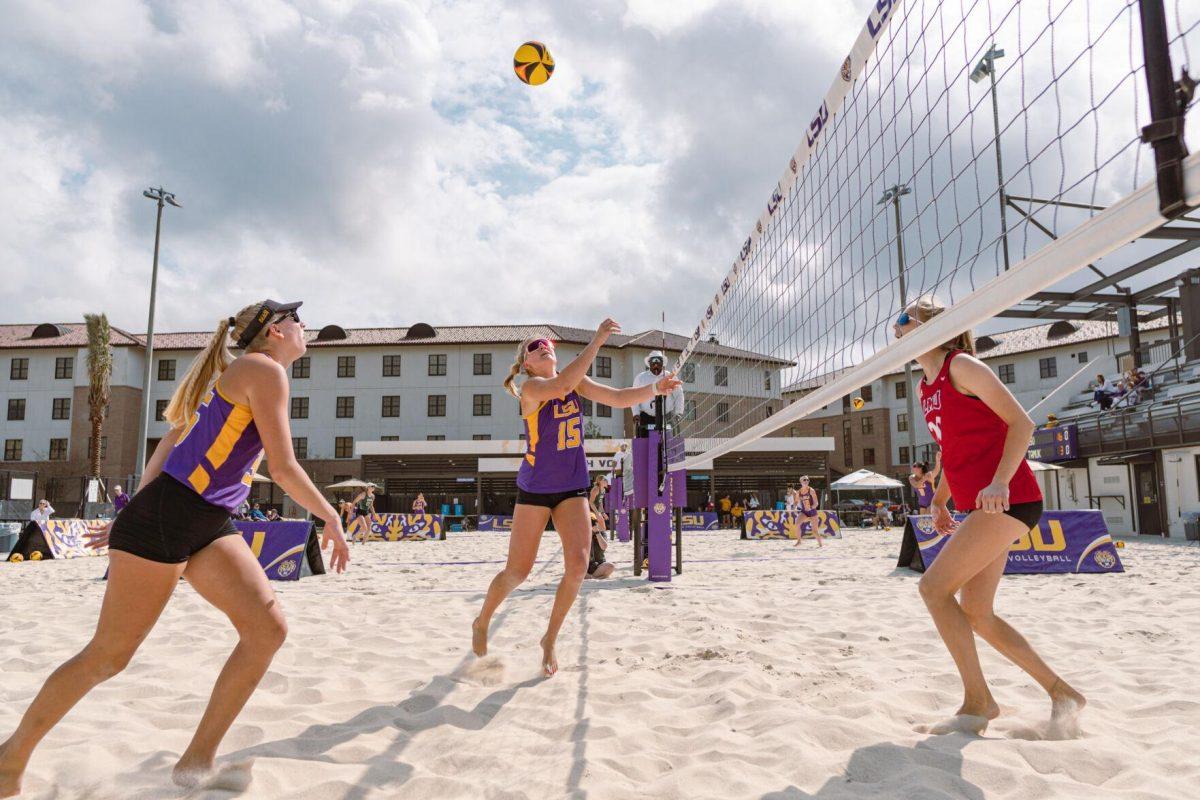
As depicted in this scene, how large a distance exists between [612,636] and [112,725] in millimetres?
2448

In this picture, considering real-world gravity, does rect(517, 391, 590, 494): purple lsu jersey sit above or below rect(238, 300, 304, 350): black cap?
below

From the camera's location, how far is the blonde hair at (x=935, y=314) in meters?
2.65

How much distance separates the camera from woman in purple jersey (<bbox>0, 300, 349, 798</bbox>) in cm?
195

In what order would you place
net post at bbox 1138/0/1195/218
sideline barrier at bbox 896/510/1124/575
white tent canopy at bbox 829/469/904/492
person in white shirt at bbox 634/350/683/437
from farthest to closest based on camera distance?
white tent canopy at bbox 829/469/904/492 < sideline barrier at bbox 896/510/1124/575 < person in white shirt at bbox 634/350/683/437 < net post at bbox 1138/0/1195/218

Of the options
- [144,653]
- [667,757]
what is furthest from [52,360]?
[667,757]

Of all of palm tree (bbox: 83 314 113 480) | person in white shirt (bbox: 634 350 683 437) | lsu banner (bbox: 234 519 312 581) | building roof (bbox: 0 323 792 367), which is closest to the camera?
person in white shirt (bbox: 634 350 683 437)

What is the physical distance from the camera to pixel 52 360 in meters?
36.9

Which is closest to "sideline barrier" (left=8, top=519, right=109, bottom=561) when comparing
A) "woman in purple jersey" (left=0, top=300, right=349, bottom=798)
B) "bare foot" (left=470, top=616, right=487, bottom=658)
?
"bare foot" (left=470, top=616, right=487, bottom=658)

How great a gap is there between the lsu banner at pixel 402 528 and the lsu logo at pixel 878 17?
17.5 metres

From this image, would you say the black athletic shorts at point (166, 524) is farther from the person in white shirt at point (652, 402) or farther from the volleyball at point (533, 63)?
the volleyball at point (533, 63)

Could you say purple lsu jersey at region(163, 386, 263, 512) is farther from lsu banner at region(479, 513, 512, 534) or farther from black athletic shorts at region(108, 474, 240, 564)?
lsu banner at region(479, 513, 512, 534)

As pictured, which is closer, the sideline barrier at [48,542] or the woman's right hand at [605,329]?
the woman's right hand at [605,329]

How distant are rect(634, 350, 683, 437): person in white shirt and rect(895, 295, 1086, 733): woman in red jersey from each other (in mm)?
3705

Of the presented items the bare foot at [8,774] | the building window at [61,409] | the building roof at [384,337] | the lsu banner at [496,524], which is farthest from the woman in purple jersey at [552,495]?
the building window at [61,409]
